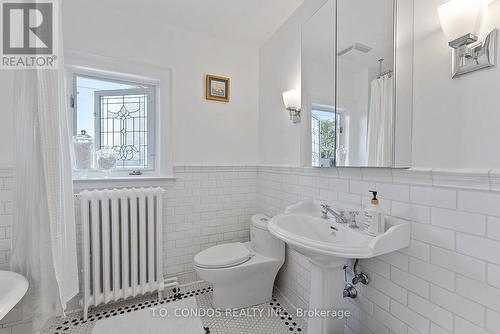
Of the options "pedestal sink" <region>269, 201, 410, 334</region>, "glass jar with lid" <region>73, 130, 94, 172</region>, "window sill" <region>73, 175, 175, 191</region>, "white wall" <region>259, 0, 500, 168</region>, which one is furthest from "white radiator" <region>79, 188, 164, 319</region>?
"white wall" <region>259, 0, 500, 168</region>

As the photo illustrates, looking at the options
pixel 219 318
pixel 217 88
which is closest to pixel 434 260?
pixel 219 318

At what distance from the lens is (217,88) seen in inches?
84.1

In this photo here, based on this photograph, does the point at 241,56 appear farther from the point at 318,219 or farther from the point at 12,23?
the point at 318,219

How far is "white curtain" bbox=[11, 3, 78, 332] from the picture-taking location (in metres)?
1.12

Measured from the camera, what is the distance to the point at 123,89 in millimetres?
1954

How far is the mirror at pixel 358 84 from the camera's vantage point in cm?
103

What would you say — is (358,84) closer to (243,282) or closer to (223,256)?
(223,256)

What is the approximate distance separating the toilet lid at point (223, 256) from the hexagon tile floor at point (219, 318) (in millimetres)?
419

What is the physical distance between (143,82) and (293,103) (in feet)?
4.43

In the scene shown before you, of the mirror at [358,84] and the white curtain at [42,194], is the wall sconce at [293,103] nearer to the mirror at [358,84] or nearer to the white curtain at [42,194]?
the mirror at [358,84]

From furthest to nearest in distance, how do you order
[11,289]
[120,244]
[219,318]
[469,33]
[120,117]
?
[120,117], [120,244], [219,318], [11,289], [469,33]

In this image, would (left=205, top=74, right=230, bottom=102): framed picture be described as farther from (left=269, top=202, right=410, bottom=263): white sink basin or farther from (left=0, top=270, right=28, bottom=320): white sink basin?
(left=0, top=270, right=28, bottom=320): white sink basin

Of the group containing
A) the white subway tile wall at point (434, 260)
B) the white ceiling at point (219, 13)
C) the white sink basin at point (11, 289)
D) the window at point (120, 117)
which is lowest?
the white sink basin at point (11, 289)

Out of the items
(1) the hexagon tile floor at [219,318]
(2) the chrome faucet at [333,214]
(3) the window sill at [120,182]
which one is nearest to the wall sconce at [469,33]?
(2) the chrome faucet at [333,214]
